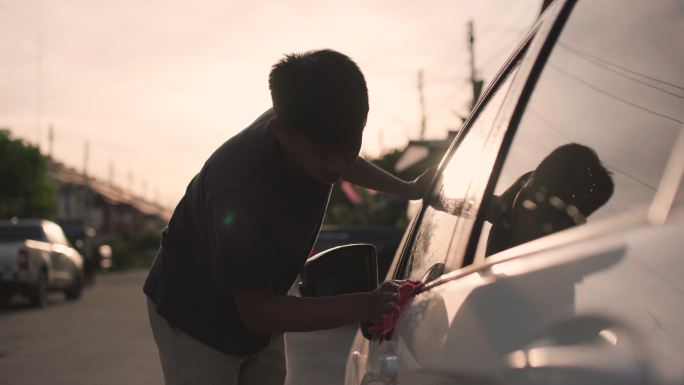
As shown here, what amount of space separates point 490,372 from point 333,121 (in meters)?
0.98

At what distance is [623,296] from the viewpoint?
3.17 feet

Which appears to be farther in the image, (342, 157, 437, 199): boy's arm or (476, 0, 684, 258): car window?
(342, 157, 437, 199): boy's arm

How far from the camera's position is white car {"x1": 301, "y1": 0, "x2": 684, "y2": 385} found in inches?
37.4

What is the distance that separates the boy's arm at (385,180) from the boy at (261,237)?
46 cm

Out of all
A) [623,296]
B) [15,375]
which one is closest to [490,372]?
[623,296]

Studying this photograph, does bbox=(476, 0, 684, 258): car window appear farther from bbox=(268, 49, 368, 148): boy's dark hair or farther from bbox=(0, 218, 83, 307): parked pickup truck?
bbox=(0, 218, 83, 307): parked pickup truck

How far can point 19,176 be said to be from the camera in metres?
49.8

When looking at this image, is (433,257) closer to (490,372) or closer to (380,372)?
(380,372)

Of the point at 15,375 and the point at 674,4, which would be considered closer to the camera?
the point at 674,4

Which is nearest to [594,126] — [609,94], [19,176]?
[609,94]

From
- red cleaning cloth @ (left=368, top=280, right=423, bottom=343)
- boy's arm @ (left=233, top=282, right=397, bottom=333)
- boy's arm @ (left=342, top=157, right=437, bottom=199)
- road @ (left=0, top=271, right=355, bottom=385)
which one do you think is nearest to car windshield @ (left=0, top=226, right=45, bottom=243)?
road @ (left=0, top=271, right=355, bottom=385)

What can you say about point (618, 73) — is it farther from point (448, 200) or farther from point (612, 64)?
point (448, 200)

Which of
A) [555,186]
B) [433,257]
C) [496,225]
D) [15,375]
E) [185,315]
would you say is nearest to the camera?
[555,186]

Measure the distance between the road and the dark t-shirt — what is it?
4.85 metres
